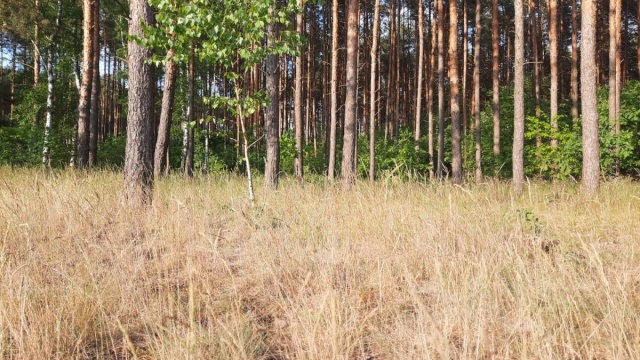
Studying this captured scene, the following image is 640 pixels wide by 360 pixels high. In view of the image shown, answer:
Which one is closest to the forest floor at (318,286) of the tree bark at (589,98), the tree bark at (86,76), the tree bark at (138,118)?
the tree bark at (138,118)

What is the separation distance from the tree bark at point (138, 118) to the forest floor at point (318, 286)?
41cm

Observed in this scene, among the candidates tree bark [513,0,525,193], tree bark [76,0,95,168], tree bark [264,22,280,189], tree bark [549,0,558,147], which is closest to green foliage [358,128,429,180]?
tree bark [549,0,558,147]

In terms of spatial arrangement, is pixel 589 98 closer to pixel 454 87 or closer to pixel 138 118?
pixel 454 87

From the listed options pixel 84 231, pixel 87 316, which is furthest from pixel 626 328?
pixel 84 231

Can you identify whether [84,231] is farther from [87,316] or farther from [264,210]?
[87,316]

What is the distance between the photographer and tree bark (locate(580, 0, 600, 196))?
27.7ft

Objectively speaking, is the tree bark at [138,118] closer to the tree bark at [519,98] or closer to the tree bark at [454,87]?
the tree bark at [519,98]

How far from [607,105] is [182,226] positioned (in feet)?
58.3

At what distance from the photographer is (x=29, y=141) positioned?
55.4 ft

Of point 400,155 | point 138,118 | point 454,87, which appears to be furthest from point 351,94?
point 400,155

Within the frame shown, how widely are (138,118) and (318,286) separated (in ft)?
14.8

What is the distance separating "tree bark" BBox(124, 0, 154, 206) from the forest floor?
0.41 metres

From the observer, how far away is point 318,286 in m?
2.94

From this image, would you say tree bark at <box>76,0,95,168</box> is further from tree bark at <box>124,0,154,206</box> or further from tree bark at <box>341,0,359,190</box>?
tree bark at <box>341,0,359,190</box>
